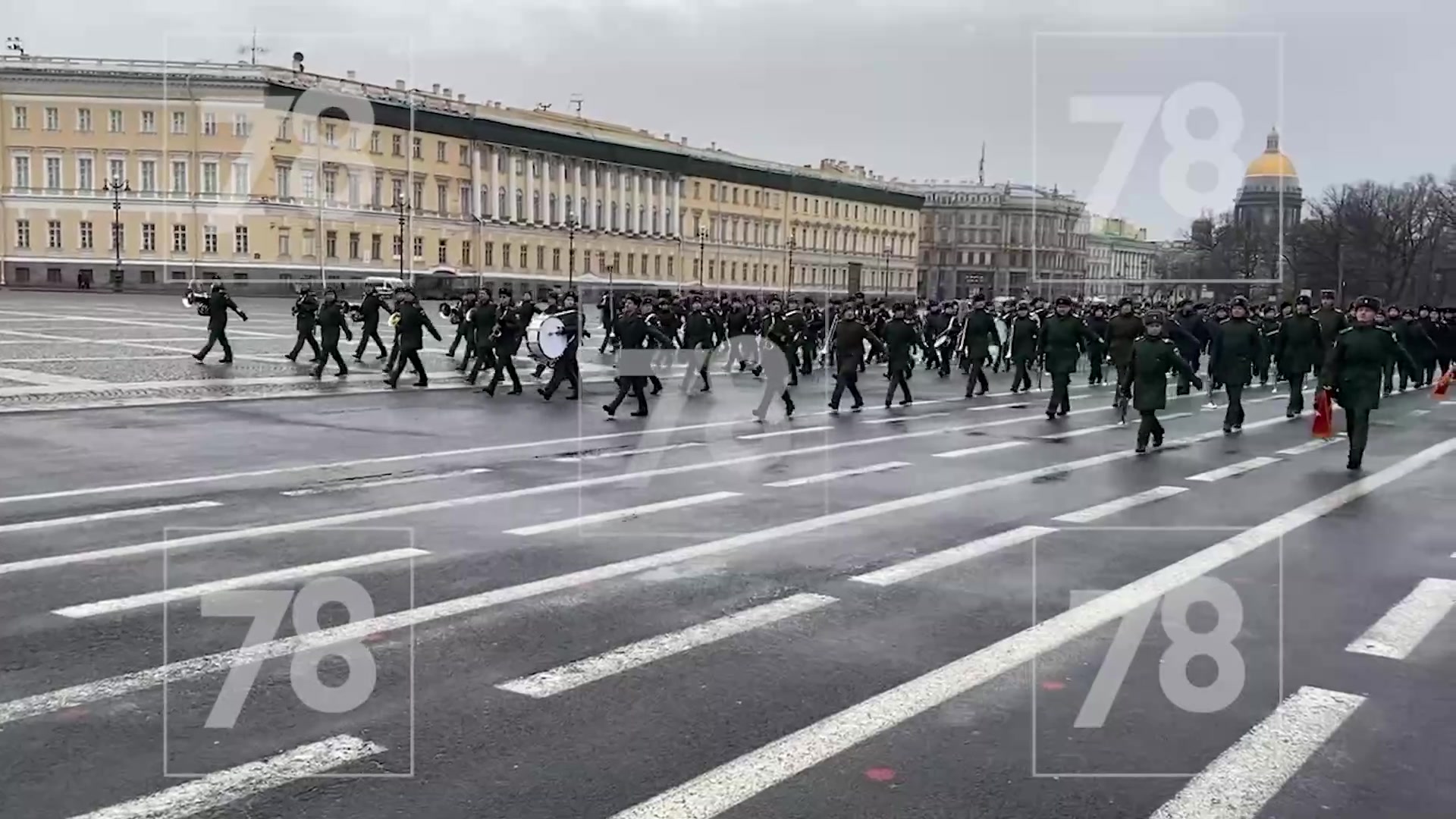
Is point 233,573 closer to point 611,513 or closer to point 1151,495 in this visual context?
point 611,513

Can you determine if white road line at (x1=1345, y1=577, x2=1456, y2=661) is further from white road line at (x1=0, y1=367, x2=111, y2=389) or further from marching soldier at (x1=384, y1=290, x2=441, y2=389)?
white road line at (x1=0, y1=367, x2=111, y2=389)

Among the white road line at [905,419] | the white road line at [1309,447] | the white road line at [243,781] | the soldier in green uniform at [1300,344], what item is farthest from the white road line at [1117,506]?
the soldier in green uniform at [1300,344]

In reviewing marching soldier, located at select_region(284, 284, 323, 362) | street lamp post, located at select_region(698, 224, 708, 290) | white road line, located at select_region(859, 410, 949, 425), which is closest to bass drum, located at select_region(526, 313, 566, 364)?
marching soldier, located at select_region(284, 284, 323, 362)

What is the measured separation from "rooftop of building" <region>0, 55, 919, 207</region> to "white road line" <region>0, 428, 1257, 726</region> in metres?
81.1

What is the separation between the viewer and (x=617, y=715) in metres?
5.89

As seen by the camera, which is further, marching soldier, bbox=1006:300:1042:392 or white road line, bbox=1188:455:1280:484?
marching soldier, bbox=1006:300:1042:392

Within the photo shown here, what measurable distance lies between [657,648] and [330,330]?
771 inches

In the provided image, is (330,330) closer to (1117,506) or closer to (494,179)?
(1117,506)

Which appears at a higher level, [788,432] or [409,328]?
[409,328]

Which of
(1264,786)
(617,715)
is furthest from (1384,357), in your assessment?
(617,715)

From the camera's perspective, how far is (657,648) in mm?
7008

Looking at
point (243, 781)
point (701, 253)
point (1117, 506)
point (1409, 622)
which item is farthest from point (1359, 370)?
point (701, 253)

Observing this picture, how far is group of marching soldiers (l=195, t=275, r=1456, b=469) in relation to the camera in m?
16.4

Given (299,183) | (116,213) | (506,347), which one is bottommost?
(506,347)
